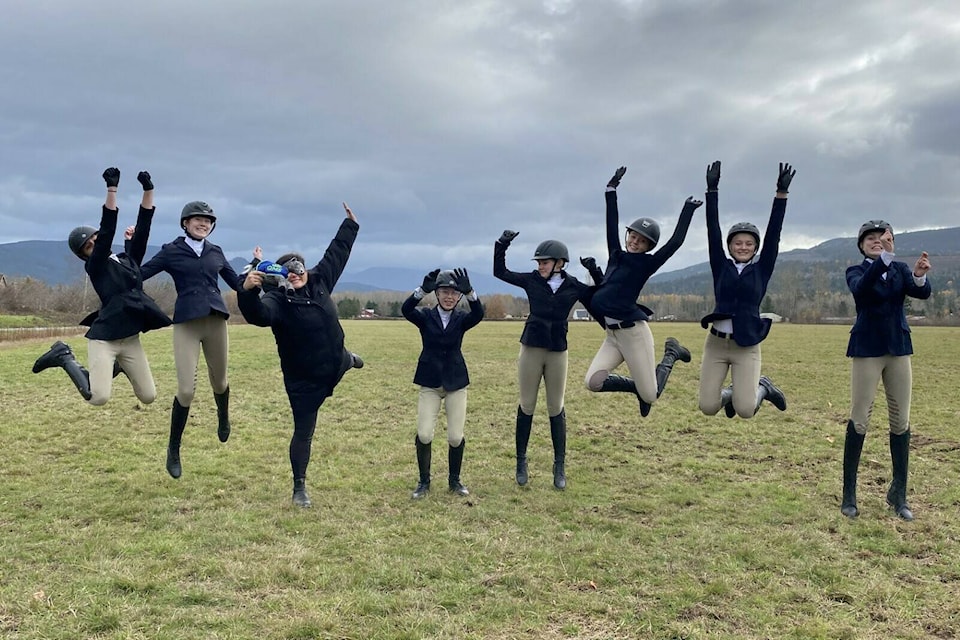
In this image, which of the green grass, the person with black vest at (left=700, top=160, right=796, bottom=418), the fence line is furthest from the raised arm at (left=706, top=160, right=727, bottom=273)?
the green grass

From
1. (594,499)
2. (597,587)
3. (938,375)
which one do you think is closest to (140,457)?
(594,499)

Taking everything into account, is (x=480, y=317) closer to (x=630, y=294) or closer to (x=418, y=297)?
(x=418, y=297)

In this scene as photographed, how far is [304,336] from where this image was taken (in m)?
7.07

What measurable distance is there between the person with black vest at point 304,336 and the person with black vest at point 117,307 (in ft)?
4.70

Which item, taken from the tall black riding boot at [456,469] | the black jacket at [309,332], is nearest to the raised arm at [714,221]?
the tall black riding boot at [456,469]

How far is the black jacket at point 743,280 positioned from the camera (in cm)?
720

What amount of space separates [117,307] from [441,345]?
146 inches

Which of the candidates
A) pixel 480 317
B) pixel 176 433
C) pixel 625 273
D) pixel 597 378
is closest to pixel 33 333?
pixel 176 433

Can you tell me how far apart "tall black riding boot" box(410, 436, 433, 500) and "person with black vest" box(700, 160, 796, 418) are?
11.2 feet

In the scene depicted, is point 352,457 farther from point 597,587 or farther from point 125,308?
point 597,587

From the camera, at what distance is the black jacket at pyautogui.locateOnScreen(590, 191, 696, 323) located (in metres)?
7.62

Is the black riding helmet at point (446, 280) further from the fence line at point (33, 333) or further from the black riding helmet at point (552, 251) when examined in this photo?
the fence line at point (33, 333)

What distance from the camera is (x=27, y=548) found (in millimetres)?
6098

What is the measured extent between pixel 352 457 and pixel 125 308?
13.5 ft
